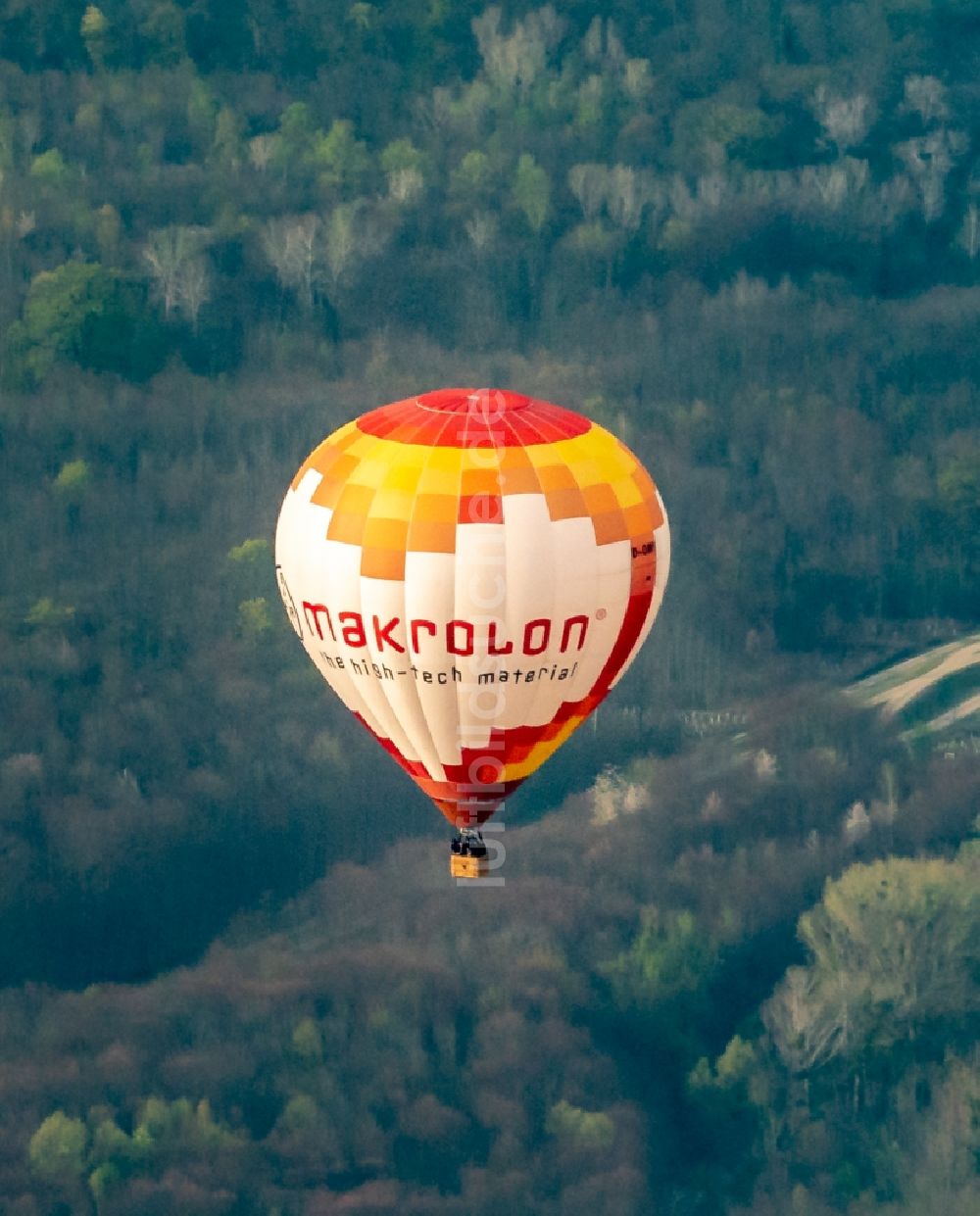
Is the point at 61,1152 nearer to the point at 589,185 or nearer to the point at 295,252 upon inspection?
the point at 295,252

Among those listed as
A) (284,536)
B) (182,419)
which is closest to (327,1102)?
(182,419)

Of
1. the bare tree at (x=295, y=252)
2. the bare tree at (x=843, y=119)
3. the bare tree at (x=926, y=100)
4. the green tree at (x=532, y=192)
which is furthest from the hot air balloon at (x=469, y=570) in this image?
the bare tree at (x=926, y=100)

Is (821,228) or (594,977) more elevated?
(821,228)

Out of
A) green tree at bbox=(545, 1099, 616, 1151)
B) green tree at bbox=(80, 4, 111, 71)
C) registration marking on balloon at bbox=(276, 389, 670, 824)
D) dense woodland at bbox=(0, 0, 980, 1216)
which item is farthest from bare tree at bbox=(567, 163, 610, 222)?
registration marking on balloon at bbox=(276, 389, 670, 824)

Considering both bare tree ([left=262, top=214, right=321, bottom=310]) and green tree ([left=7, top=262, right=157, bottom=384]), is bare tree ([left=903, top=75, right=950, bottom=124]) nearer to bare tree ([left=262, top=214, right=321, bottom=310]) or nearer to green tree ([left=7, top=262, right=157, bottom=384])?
bare tree ([left=262, top=214, right=321, bottom=310])

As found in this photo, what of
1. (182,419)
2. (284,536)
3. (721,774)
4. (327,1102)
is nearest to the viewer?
(284,536)

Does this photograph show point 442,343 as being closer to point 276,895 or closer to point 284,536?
point 276,895
